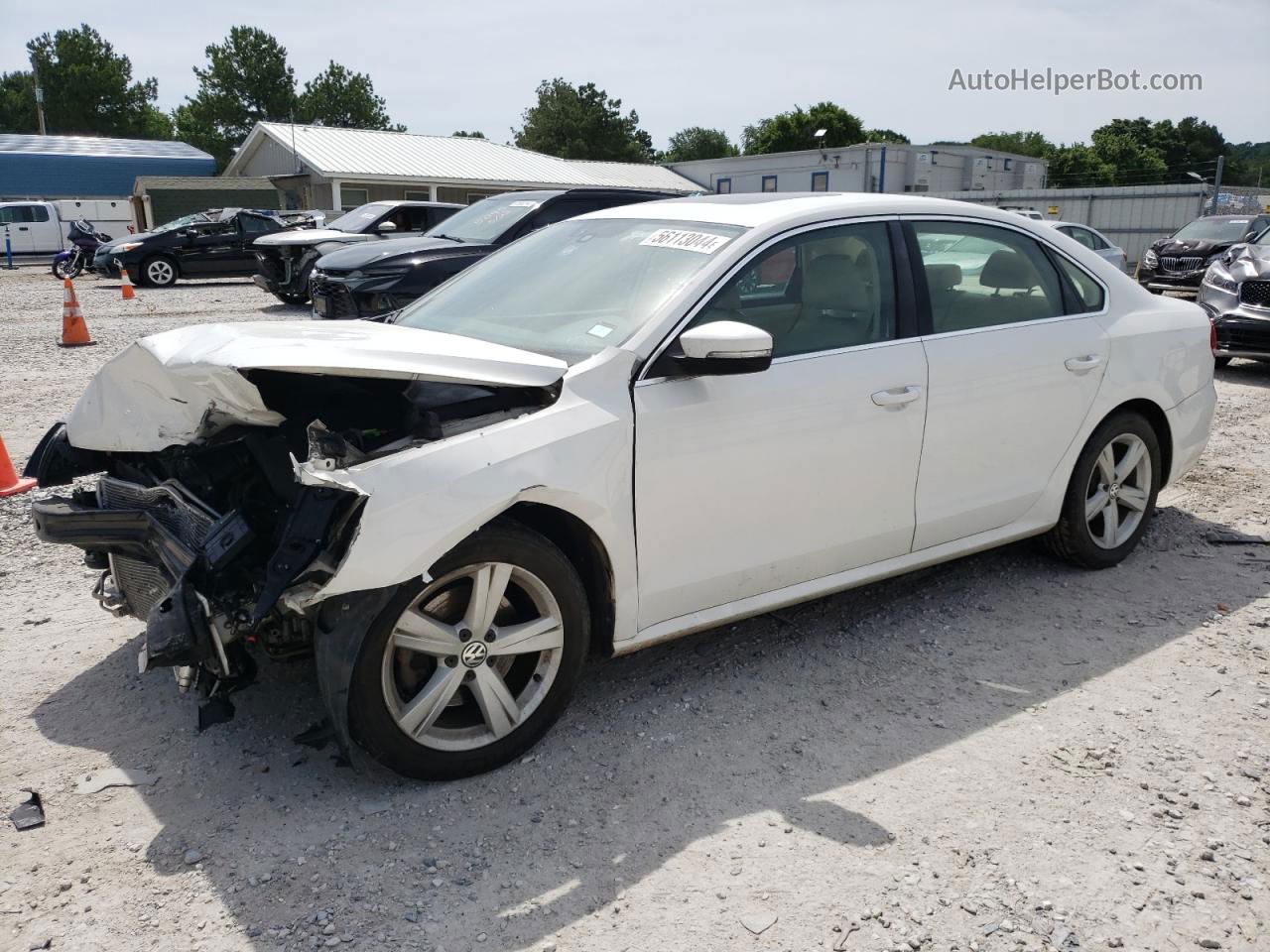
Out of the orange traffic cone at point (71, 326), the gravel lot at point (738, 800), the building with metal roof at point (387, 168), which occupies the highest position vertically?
the building with metal roof at point (387, 168)

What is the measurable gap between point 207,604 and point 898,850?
2.04m

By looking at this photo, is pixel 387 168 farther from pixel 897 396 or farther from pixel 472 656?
pixel 472 656

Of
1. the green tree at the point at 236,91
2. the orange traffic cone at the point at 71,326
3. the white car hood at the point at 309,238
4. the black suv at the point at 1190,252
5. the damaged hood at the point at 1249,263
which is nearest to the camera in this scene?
the damaged hood at the point at 1249,263

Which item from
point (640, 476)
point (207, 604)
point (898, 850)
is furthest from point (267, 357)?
point (898, 850)

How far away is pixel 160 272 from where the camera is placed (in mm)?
20625

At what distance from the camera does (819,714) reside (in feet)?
11.4

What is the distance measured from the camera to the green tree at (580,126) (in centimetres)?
7150

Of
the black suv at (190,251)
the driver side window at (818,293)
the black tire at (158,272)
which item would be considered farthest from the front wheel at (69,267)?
the driver side window at (818,293)

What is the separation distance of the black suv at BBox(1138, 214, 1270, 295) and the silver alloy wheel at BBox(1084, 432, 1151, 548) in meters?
15.2

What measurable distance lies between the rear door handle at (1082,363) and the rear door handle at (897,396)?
96 centimetres

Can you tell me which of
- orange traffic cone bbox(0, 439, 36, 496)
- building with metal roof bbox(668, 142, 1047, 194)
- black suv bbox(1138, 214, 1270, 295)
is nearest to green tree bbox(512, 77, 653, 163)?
building with metal roof bbox(668, 142, 1047, 194)

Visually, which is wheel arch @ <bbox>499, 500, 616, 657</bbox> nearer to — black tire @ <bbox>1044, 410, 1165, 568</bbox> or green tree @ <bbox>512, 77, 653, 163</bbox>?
black tire @ <bbox>1044, 410, 1165, 568</bbox>

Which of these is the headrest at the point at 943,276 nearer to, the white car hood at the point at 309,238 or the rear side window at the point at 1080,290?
the rear side window at the point at 1080,290

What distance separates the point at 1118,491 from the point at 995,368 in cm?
121
